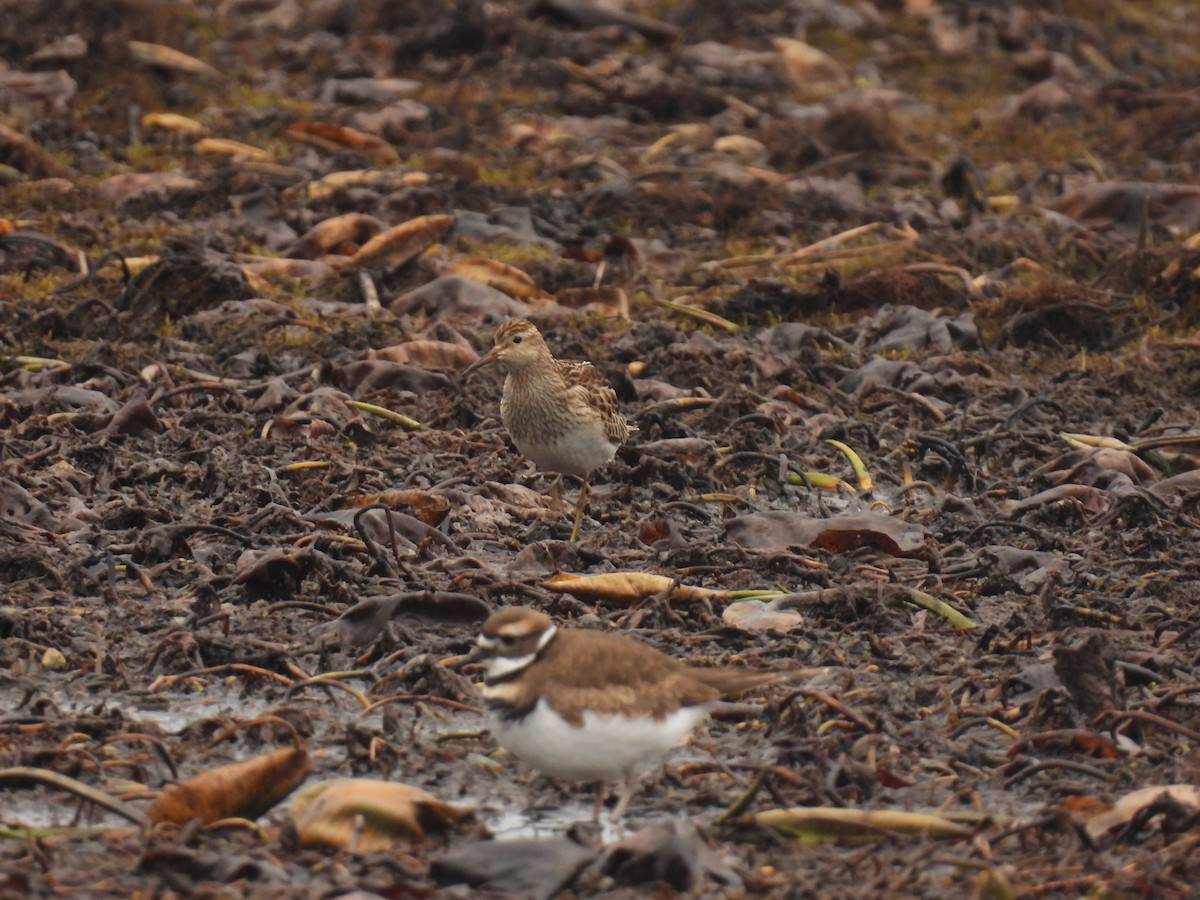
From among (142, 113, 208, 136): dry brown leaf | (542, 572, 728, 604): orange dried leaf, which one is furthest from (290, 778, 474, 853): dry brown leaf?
(142, 113, 208, 136): dry brown leaf

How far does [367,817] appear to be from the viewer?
17.1 ft

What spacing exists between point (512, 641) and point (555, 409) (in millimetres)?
3489

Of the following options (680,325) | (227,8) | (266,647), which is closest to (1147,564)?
(266,647)

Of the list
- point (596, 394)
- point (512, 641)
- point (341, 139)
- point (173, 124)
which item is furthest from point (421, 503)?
point (173, 124)

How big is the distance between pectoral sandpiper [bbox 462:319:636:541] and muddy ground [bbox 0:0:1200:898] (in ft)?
0.88

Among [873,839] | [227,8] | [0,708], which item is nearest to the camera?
[873,839]

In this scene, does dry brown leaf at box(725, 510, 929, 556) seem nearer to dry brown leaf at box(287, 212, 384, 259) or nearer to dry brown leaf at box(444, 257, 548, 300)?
dry brown leaf at box(444, 257, 548, 300)

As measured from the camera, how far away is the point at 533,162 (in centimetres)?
1648

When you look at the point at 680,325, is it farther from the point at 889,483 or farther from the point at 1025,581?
the point at 1025,581

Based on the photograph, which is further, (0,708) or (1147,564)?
(1147,564)

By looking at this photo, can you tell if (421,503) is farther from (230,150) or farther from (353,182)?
(230,150)

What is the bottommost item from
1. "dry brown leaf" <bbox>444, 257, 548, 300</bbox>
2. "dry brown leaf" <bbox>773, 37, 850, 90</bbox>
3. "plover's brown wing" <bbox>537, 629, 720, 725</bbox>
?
"dry brown leaf" <bbox>773, 37, 850, 90</bbox>

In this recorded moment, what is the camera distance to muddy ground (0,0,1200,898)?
215 inches

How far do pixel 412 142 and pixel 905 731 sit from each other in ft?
37.2
